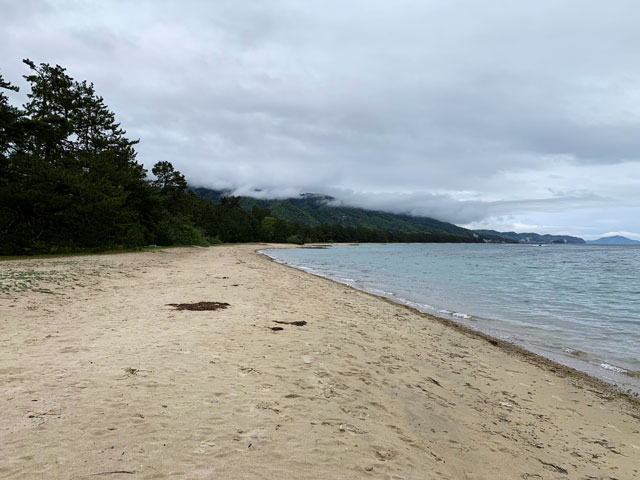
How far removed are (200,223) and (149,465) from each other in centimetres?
9059

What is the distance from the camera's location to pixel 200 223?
3492 inches

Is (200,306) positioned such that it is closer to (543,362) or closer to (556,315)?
(543,362)

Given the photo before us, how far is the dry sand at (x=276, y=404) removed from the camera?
3.42 m

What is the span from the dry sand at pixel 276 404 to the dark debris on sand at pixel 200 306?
0.54m

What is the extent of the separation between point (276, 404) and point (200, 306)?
699 centimetres

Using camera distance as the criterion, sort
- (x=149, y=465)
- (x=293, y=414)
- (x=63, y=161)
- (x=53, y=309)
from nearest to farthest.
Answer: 1. (x=149, y=465)
2. (x=293, y=414)
3. (x=53, y=309)
4. (x=63, y=161)

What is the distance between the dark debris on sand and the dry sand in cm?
54

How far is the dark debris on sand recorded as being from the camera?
10594 mm

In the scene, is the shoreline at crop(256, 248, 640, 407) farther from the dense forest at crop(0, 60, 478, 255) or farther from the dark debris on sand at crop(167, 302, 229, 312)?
the dense forest at crop(0, 60, 478, 255)

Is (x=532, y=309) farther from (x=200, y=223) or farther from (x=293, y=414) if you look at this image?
(x=200, y=223)

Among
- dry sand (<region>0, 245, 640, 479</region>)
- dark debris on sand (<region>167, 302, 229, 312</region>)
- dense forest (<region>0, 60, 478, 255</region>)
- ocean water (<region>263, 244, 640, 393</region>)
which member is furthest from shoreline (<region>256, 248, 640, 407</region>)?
dense forest (<region>0, 60, 478, 255</region>)

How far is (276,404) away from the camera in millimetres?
4695

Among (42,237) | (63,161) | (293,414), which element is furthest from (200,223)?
(293,414)

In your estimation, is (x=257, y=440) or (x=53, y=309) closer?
(x=257, y=440)
